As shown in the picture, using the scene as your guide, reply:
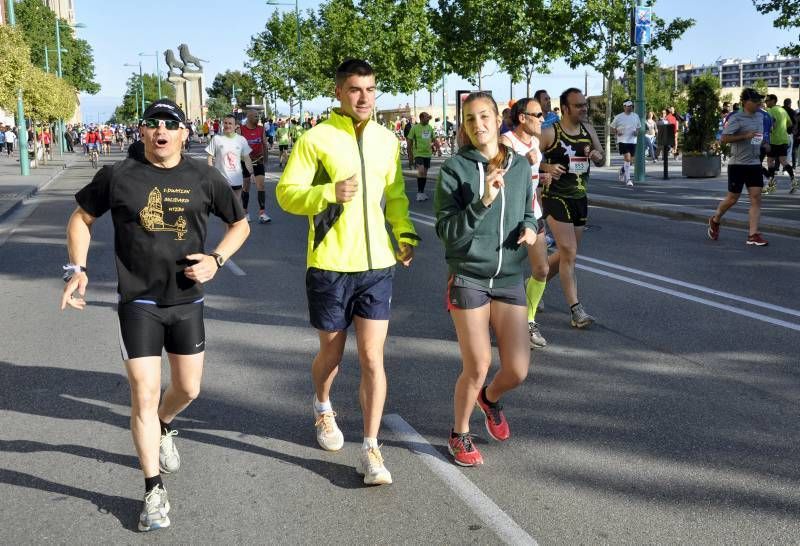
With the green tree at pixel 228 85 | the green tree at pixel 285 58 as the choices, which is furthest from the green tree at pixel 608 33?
the green tree at pixel 228 85

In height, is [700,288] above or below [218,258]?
below

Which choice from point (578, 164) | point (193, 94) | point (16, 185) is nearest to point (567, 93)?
point (578, 164)

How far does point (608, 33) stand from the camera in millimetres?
29562

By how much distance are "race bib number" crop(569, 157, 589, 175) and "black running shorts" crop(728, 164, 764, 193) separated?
493cm

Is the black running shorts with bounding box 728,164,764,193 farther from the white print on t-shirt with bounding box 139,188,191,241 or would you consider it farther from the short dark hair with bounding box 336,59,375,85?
the white print on t-shirt with bounding box 139,188,191,241

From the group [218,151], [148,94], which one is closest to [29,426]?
[218,151]

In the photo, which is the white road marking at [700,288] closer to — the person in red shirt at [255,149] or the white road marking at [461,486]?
the white road marking at [461,486]

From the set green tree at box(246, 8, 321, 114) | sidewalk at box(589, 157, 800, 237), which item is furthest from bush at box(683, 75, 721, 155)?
green tree at box(246, 8, 321, 114)

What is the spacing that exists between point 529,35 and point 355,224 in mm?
30478

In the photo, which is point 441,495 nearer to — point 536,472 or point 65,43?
point 536,472

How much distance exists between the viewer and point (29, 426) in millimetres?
5191

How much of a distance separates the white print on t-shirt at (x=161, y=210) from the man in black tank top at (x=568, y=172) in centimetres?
366

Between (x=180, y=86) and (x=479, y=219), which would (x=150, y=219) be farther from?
(x=180, y=86)

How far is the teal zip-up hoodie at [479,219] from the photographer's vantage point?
165 inches
